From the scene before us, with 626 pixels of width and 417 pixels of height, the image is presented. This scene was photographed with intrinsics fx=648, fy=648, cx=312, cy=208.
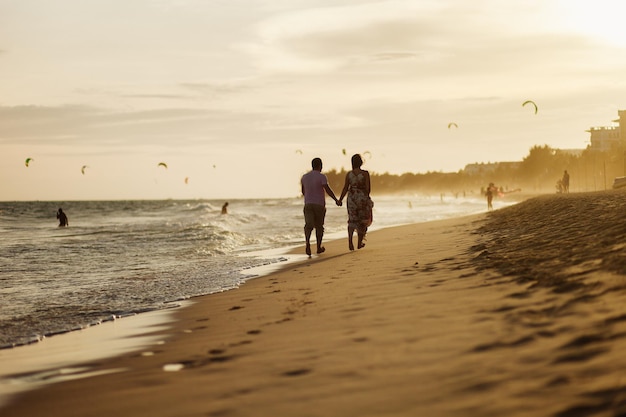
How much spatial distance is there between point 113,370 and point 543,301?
3589mm

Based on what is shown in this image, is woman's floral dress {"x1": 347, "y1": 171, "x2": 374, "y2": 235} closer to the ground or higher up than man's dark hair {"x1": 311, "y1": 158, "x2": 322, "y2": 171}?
closer to the ground

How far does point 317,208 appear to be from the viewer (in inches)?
563

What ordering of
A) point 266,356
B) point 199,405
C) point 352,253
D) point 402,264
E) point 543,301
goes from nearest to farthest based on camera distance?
point 199,405 < point 266,356 < point 543,301 < point 402,264 < point 352,253

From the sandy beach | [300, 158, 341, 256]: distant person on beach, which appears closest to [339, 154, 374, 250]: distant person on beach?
[300, 158, 341, 256]: distant person on beach

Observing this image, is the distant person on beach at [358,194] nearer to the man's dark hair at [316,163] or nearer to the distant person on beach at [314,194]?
the distant person on beach at [314,194]

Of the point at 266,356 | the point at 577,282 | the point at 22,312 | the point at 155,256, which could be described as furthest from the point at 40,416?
the point at 155,256

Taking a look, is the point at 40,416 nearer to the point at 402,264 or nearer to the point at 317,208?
the point at 402,264

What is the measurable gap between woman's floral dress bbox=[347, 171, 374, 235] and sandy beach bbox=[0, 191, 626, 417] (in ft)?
20.1

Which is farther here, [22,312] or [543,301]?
[22,312]

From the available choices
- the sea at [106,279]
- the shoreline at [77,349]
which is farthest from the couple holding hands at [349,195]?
the shoreline at [77,349]

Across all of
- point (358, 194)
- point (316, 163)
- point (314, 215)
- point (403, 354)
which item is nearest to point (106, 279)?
point (314, 215)

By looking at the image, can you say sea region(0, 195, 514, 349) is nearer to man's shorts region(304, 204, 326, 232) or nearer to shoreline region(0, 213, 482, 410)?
shoreline region(0, 213, 482, 410)

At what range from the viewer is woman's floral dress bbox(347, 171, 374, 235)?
1392 centimetres

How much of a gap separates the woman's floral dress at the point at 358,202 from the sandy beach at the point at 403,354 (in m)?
6.12
